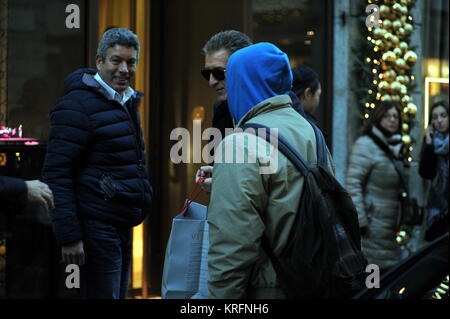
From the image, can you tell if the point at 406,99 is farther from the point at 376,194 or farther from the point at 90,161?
the point at 90,161

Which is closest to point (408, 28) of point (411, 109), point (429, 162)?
point (411, 109)

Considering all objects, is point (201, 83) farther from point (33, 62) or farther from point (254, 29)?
point (33, 62)

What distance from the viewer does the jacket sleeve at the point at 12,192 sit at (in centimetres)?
382

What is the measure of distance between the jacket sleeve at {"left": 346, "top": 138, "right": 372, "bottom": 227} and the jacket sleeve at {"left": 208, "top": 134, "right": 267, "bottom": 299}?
451cm

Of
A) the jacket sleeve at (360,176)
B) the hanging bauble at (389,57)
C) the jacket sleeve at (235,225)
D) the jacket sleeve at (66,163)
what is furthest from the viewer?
the hanging bauble at (389,57)

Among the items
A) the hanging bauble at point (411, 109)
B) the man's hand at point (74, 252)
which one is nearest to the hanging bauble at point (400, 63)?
the hanging bauble at point (411, 109)

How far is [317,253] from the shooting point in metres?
3.04

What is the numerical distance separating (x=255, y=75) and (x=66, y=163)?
5.06ft

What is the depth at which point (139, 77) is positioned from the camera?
7.55m

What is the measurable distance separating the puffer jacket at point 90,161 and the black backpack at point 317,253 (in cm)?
167

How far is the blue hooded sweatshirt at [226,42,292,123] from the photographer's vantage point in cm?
330

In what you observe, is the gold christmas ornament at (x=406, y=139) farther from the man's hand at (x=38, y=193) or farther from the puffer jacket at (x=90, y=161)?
the man's hand at (x=38, y=193)

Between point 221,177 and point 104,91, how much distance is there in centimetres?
173
